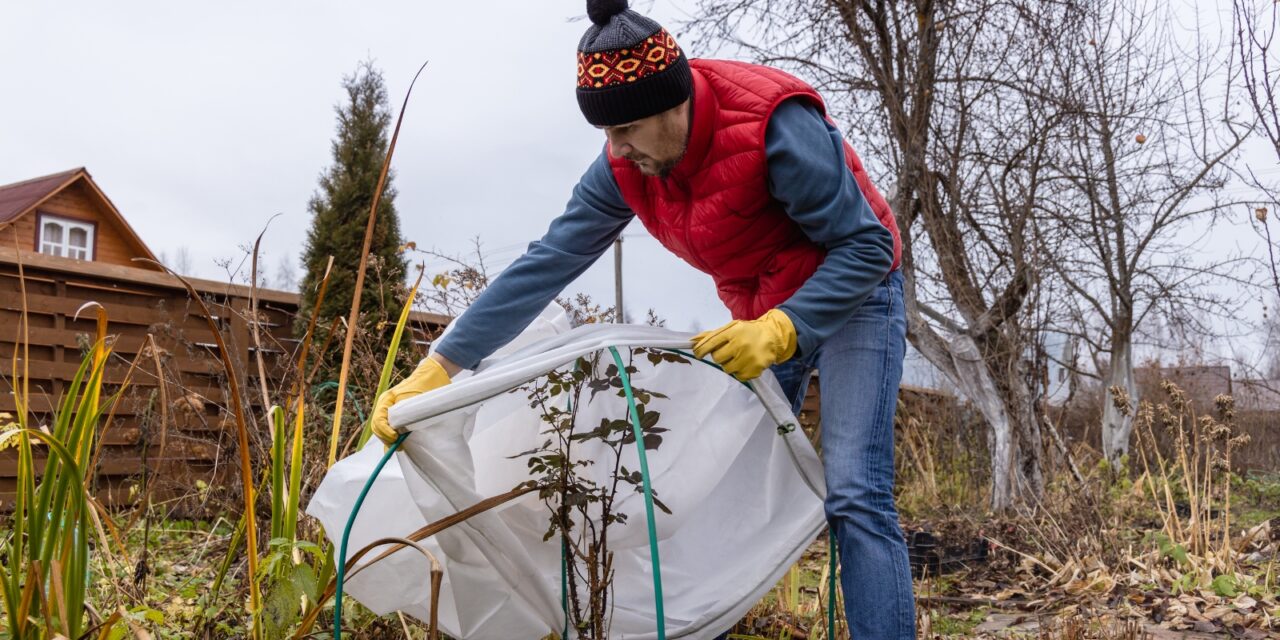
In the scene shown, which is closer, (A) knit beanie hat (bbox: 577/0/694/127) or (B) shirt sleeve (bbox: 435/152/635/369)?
(A) knit beanie hat (bbox: 577/0/694/127)

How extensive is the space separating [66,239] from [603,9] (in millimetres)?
16420

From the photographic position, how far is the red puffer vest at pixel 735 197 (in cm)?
169

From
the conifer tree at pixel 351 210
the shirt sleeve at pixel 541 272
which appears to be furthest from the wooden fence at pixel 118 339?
the shirt sleeve at pixel 541 272

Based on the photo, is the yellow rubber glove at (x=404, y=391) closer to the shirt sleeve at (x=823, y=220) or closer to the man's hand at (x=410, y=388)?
the man's hand at (x=410, y=388)

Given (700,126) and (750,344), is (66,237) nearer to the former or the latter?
(700,126)

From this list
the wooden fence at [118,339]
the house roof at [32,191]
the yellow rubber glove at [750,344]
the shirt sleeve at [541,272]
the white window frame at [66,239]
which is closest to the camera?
the yellow rubber glove at [750,344]

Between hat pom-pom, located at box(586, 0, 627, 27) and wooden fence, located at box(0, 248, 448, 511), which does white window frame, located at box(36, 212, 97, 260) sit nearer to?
wooden fence, located at box(0, 248, 448, 511)

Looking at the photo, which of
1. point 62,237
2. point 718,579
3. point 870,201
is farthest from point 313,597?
point 62,237

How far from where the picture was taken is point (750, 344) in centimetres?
158

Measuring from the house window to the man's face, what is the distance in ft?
51.3

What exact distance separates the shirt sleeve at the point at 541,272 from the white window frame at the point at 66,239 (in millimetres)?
15295

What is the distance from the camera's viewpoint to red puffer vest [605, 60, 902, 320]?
169cm

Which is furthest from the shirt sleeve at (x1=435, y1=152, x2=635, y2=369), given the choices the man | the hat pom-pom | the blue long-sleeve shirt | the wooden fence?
the wooden fence

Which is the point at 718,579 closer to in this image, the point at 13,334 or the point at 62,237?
the point at 13,334
